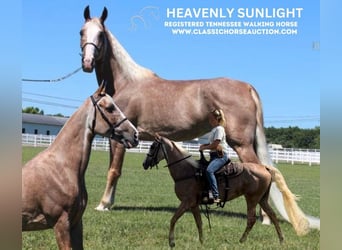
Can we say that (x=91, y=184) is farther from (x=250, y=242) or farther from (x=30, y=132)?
(x=250, y=242)

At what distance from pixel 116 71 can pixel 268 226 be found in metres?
2.01

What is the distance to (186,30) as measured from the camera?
3.73 m

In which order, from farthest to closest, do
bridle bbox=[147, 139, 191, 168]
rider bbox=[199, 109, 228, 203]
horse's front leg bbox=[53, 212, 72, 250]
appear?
bridle bbox=[147, 139, 191, 168], rider bbox=[199, 109, 228, 203], horse's front leg bbox=[53, 212, 72, 250]

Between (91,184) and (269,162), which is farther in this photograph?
(91,184)

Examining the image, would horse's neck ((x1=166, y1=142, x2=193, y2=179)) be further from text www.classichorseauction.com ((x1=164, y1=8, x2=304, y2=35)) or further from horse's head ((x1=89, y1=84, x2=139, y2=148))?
text www.classichorseauction.com ((x1=164, y1=8, x2=304, y2=35))

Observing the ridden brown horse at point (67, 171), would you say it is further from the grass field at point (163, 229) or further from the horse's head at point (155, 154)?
the horse's head at point (155, 154)

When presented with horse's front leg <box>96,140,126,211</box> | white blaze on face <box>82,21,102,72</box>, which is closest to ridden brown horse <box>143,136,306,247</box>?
horse's front leg <box>96,140,126,211</box>

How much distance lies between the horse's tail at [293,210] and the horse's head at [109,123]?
1.52 metres

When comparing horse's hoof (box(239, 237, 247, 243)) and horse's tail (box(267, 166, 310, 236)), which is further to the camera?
horse's tail (box(267, 166, 310, 236))

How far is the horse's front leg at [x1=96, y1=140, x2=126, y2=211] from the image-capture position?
14.8 ft

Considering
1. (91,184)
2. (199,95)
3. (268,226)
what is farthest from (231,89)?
(91,184)

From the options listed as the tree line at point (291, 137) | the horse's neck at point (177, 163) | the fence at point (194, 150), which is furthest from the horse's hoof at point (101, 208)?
the tree line at point (291, 137)

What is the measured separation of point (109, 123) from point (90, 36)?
96cm

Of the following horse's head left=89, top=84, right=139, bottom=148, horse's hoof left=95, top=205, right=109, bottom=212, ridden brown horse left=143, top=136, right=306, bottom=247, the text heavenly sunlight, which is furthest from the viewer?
horse's hoof left=95, top=205, right=109, bottom=212
